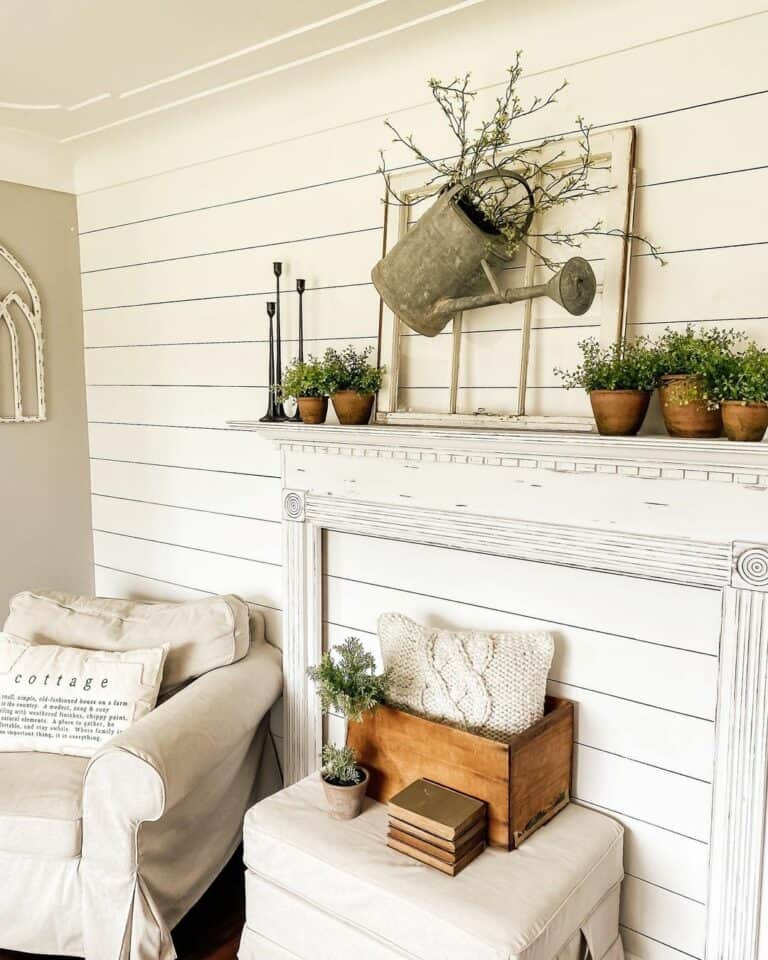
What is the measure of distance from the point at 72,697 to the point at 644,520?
1598mm

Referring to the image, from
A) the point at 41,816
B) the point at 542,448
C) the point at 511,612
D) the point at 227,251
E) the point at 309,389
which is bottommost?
the point at 41,816

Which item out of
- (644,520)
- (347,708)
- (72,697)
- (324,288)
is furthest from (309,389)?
(72,697)

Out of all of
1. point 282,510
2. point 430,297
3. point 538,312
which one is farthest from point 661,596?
point 282,510

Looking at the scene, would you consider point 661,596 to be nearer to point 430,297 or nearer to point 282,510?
point 430,297

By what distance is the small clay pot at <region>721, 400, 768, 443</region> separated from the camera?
1438mm

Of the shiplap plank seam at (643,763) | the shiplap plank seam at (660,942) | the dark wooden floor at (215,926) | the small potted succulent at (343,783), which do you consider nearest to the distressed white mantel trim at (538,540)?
the shiplap plank seam at (643,763)

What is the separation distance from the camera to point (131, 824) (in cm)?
185

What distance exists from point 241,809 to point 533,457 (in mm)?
1404

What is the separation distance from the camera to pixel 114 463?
3.06 m

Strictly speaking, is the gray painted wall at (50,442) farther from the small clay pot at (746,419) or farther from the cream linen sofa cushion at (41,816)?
the small clay pot at (746,419)

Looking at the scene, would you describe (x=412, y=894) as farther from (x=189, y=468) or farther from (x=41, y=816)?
(x=189, y=468)

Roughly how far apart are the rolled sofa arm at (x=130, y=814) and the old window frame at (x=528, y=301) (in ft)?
3.20

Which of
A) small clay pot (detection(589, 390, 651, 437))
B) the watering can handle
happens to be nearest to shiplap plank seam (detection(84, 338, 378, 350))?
the watering can handle

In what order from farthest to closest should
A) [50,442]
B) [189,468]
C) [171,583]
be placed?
1. [50,442]
2. [171,583]
3. [189,468]
